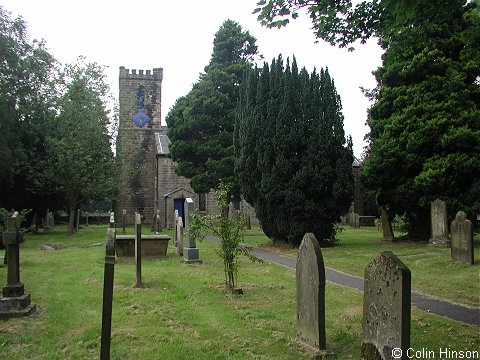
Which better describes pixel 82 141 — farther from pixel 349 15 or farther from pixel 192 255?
pixel 349 15

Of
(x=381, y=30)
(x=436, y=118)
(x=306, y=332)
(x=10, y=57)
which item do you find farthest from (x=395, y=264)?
(x=10, y=57)

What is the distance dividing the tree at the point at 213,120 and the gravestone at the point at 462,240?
14098mm

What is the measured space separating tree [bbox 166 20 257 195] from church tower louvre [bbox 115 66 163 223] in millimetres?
12944

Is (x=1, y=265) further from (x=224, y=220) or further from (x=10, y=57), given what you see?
(x=10, y=57)

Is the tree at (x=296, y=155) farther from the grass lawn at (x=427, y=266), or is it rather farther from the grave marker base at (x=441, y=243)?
the grave marker base at (x=441, y=243)

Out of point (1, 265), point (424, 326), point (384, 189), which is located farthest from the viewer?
point (384, 189)

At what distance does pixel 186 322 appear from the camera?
21.2 ft

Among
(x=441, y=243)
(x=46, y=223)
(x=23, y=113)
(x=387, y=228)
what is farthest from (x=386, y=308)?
(x=46, y=223)

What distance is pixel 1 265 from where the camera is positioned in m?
12.3

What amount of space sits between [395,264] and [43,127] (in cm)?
2764

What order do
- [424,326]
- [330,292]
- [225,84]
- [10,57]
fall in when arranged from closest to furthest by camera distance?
[424,326], [330,292], [10,57], [225,84]

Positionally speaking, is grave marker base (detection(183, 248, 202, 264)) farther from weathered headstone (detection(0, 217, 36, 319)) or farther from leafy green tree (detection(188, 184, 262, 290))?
weathered headstone (detection(0, 217, 36, 319))

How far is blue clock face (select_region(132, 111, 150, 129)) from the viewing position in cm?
4091

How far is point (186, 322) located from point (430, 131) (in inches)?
530
